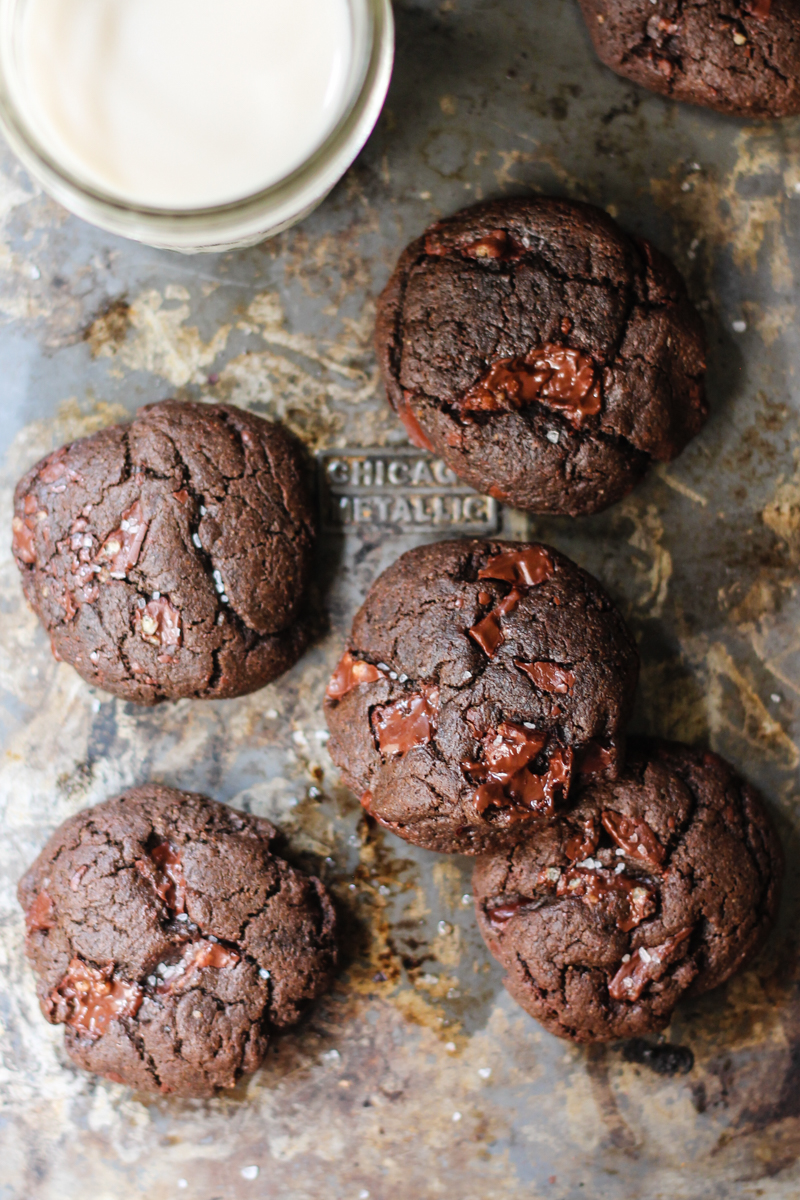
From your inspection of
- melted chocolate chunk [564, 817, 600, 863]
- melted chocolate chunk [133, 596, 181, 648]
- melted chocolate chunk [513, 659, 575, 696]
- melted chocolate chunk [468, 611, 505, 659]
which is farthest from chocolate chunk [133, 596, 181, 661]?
melted chocolate chunk [564, 817, 600, 863]

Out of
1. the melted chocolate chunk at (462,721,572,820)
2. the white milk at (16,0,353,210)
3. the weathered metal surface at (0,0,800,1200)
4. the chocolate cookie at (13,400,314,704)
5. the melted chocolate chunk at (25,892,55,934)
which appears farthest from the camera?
the weathered metal surface at (0,0,800,1200)

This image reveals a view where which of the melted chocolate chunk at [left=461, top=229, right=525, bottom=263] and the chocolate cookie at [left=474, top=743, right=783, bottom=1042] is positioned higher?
the melted chocolate chunk at [left=461, top=229, right=525, bottom=263]

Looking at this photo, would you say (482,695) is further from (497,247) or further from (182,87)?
(182,87)

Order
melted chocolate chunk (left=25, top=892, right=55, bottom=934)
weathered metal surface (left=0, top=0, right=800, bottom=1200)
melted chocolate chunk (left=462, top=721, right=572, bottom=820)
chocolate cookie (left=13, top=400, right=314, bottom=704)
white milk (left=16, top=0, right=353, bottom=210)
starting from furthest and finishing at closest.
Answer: weathered metal surface (left=0, top=0, right=800, bottom=1200) → melted chocolate chunk (left=25, top=892, right=55, bottom=934) → chocolate cookie (left=13, top=400, right=314, bottom=704) → melted chocolate chunk (left=462, top=721, right=572, bottom=820) → white milk (left=16, top=0, right=353, bottom=210)

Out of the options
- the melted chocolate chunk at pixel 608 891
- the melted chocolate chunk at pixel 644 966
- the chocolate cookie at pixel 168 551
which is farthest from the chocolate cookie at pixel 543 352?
the melted chocolate chunk at pixel 644 966

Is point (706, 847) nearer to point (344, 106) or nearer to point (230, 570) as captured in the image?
point (230, 570)

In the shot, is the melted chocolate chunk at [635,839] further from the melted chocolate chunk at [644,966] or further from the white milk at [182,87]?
the white milk at [182,87]

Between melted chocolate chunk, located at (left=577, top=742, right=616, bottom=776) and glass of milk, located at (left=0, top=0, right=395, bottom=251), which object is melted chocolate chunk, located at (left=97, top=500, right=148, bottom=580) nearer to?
glass of milk, located at (left=0, top=0, right=395, bottom=251)
